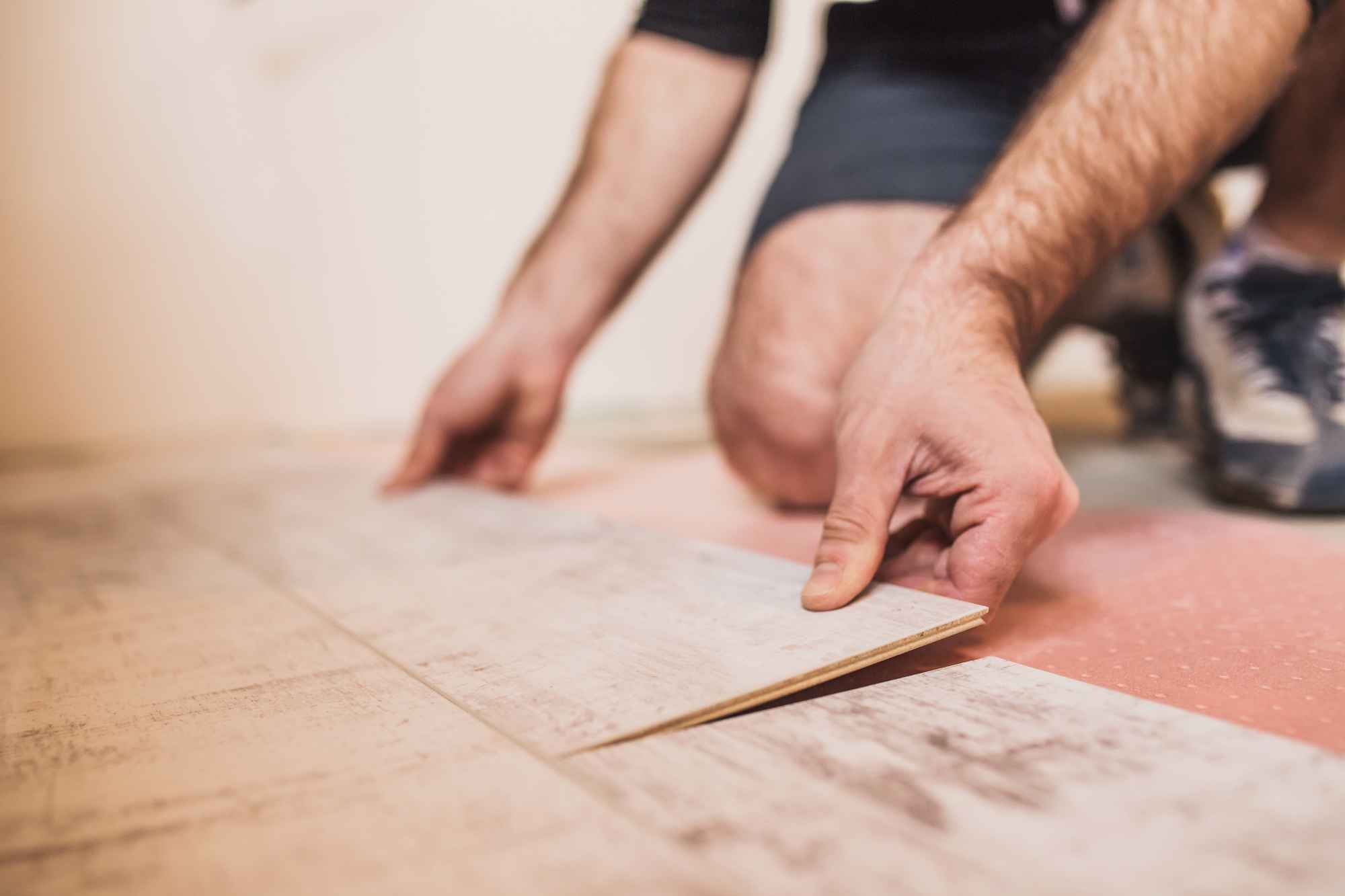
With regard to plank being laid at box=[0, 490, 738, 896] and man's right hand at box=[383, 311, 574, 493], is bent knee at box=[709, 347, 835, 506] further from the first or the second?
plank being laid at box=[0, 490, 738, 896]

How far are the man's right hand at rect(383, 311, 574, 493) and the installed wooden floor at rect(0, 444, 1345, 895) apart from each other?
56 cm

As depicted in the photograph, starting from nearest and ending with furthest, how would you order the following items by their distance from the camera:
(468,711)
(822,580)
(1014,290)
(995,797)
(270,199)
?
(995,797), (468,711), (822,580), (1014,290), (270,199)

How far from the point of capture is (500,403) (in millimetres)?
1238

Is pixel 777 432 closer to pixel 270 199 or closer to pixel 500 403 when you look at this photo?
pixel 500 403

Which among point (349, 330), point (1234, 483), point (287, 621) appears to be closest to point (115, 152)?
point (349, 330)

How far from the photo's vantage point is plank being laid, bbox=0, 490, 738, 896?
1.12ft

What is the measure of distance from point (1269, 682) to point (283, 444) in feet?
6.63

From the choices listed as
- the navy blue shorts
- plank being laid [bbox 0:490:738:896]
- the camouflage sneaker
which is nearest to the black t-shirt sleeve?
the navy blue shorts

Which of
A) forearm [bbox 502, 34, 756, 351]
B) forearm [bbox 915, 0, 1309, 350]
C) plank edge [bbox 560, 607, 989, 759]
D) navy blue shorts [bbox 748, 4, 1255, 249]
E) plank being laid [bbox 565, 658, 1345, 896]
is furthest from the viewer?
forearm [bbox 502, 34, 756, 351]

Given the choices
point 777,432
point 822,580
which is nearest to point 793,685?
point 822,580

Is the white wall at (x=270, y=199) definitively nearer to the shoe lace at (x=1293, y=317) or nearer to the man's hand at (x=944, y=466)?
the shoe lace at (x=1293, y=317)

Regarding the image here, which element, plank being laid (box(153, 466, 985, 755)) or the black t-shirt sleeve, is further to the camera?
the black t-shirt sleeve

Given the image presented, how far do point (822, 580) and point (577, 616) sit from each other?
17cm

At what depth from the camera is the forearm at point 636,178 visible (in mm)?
1237
